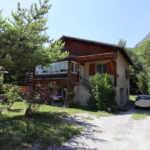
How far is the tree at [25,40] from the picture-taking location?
5.92m

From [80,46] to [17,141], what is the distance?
12.8 meters

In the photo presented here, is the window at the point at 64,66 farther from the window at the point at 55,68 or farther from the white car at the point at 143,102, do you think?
the white car at the point at 143,102

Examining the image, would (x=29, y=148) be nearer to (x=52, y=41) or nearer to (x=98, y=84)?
(x=52, y=41)

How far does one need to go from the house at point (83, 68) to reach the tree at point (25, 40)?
5.59 metres

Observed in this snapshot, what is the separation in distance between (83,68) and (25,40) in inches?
362

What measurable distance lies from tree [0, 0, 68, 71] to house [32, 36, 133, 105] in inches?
220

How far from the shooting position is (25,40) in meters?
6.49

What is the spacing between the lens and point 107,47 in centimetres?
1355

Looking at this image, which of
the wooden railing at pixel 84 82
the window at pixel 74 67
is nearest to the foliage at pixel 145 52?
the wooden railing at pixel 84 82

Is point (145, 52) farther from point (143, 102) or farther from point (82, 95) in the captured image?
point (82, 95)

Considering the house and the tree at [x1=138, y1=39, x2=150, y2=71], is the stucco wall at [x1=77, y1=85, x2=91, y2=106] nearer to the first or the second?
the house

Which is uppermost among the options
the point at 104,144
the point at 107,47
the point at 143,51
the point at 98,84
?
the point at 143,51

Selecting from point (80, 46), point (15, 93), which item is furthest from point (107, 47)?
point (15, 93)

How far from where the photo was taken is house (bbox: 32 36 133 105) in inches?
503
